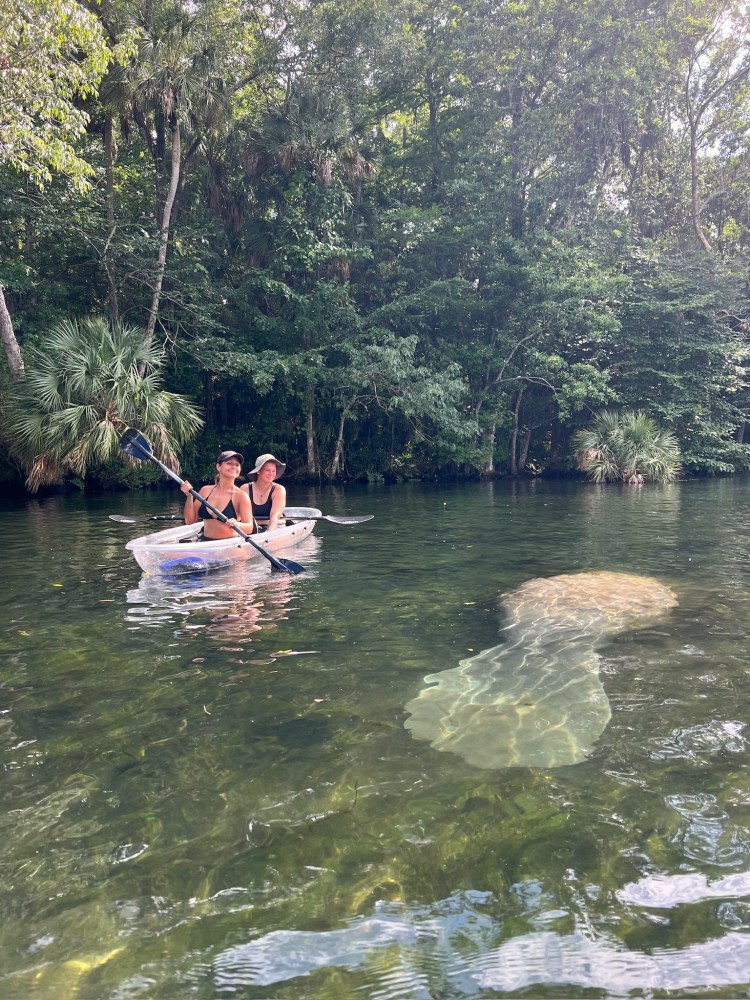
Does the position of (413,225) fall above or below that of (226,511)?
above

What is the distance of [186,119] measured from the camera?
60.9 ft

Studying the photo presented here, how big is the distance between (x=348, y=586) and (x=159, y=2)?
19.3 metres

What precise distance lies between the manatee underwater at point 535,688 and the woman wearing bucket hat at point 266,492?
378cm

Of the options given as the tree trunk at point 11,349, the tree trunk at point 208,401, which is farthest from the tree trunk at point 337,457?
the tree trunk at point 11,349

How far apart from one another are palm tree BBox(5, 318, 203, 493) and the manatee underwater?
12.0m

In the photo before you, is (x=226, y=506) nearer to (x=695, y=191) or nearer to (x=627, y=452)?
(x=627, y=452)

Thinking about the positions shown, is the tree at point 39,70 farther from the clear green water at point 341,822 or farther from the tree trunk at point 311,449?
the tree trunk at point 311,449

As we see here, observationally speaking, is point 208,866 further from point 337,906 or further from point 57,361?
point 57,361

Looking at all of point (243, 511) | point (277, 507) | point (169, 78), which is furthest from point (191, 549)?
point (169, 78)

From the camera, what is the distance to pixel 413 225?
24672 millimetres

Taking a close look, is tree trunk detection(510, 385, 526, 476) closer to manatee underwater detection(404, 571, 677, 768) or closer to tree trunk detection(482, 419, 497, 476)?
tree trunk detection(482, 419, 497, 476)

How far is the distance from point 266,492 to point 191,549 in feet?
6.90

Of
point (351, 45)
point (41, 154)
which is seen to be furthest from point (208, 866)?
point (351, 45)

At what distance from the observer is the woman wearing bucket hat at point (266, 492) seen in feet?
29.6
